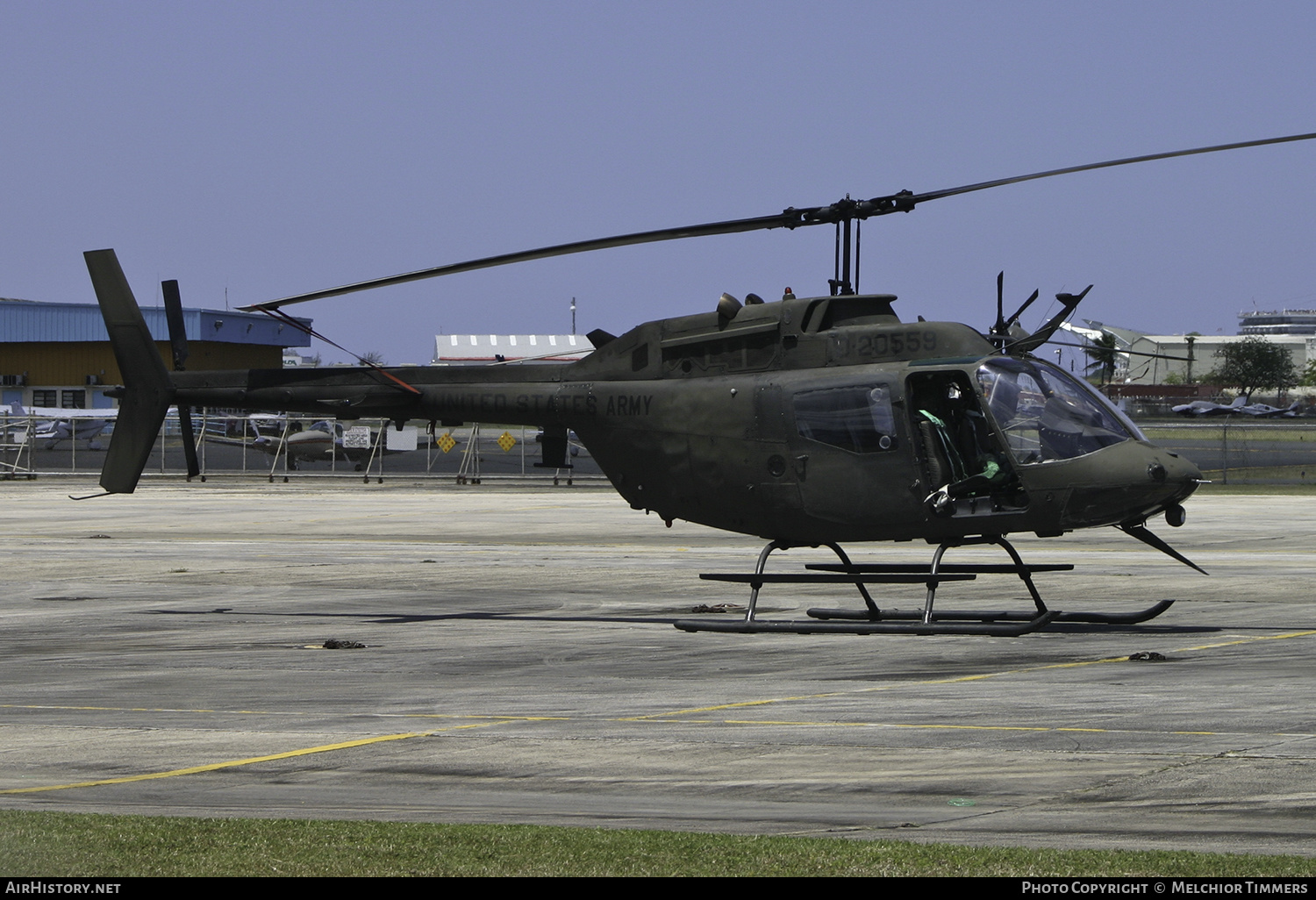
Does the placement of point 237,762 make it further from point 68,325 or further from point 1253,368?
point 1253,368

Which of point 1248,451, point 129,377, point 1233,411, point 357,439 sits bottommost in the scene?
point 1248,451

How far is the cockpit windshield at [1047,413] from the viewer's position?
14391mm

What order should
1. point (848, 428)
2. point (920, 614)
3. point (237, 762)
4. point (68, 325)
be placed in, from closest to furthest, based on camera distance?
point (237, 762) < point (848, 428) < point (920, 614) < point (68, 325)

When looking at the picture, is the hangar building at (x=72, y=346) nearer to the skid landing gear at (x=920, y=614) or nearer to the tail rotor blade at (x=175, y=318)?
the tail rotor blade at (x=175, y=318)

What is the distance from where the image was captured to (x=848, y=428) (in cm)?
1541

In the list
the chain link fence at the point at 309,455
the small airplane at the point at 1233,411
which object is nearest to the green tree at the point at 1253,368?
the small airplane at the point at 1233,411

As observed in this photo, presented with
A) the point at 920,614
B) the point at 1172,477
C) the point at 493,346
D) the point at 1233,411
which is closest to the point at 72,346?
the point at 493,346

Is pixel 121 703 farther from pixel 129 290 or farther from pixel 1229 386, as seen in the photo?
pixel 1229 386

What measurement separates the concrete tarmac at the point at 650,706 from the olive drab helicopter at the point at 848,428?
1.15 m

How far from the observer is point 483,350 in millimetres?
118250

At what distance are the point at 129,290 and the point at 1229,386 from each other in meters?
174

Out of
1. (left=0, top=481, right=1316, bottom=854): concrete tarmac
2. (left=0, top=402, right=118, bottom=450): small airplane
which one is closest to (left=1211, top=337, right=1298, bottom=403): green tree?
(left=0, top=402, right=118, bottom=450): small airplane

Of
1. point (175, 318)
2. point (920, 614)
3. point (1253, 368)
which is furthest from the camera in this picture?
point (1253, 368)

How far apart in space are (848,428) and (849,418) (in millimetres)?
112
